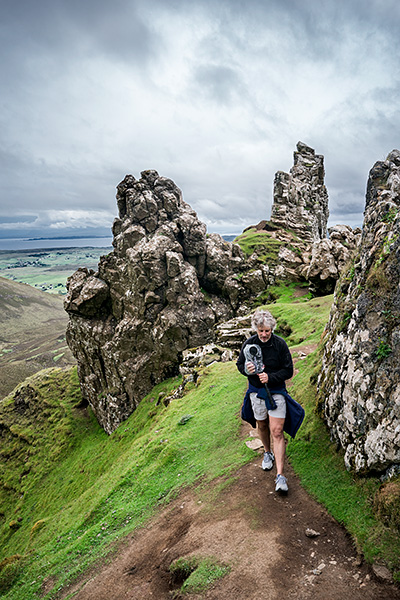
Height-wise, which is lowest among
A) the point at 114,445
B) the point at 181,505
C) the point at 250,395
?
the point at 114,445

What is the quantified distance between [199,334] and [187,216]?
22.8m

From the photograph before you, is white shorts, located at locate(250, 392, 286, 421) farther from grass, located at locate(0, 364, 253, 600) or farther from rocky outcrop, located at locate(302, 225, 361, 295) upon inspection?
rocky outcrop, located at locate(302, 225, 361, 295)

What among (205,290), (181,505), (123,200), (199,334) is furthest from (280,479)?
(123,200)

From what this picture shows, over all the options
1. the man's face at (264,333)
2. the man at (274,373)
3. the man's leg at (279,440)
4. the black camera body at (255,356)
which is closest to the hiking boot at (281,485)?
the man at (274,373)

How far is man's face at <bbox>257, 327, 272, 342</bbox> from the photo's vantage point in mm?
9379

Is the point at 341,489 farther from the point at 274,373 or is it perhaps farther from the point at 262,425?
the point at 274,373

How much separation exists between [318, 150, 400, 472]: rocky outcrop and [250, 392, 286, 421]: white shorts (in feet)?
7.58

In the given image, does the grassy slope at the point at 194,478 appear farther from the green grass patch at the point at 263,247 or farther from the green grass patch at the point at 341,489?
the green grass patch at the point at 263,247

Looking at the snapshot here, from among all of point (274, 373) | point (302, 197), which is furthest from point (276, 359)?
point (302, 197)

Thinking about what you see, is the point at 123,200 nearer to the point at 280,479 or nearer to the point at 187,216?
the point at 187,216

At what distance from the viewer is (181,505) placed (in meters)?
11.6

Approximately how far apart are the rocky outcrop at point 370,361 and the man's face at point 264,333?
3.23m

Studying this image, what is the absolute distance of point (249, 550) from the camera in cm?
786

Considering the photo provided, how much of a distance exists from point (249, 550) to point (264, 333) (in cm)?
597
